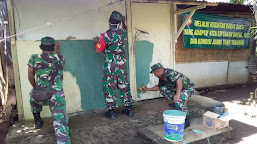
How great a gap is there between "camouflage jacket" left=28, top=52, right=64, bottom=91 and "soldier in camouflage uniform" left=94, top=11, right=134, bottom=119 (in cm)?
77

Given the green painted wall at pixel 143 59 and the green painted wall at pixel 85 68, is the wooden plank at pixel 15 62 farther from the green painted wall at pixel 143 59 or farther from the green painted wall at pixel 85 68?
the green painted wall at pixel 143 59

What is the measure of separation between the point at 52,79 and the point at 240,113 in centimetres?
467

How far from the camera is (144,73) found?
438 centimetres

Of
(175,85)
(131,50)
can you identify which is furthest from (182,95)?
(131,50)

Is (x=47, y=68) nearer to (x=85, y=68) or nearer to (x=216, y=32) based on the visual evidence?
(x=85, y=68)

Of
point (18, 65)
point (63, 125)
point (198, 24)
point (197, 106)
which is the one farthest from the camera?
point (198, 24)

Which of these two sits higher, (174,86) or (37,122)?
(174,86)

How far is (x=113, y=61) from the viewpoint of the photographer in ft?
11.0

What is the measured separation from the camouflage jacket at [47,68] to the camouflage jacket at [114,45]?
83 centimetres

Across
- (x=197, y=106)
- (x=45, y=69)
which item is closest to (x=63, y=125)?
(x=45, y=69)

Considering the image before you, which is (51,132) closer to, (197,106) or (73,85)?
(73,85)

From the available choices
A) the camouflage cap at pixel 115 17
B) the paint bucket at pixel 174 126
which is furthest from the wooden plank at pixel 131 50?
the paint bucket at pixel 174 126

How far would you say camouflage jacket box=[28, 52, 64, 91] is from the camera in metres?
2.63

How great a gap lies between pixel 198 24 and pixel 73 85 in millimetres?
4705
